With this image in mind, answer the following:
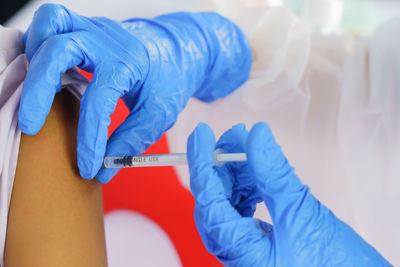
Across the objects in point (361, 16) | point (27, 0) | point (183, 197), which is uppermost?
point (361, 16)

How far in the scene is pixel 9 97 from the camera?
0.83 m

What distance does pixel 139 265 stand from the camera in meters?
1.20

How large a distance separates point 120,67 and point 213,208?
15.5 inches

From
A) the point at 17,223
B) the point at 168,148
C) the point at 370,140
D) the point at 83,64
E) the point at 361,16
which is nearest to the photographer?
the point at 17,223

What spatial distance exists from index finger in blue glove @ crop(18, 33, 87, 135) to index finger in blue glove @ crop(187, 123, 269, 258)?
0.31 metres

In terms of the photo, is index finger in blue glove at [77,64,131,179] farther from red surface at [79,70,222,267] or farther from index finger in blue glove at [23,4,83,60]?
red surface at [79,70,222,267]

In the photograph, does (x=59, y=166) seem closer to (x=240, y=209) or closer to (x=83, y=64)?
(x=83, y=64)

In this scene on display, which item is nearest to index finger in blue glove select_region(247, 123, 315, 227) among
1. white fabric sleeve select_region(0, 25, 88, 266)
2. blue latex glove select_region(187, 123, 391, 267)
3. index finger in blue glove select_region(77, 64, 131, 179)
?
blue latex glove select_region(187, 123, 391, 267)

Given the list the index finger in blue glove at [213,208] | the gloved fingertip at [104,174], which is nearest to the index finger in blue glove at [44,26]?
the gloved fingertip at [104,174]

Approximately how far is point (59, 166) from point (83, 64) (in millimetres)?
247

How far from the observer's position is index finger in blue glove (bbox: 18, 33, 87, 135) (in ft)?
2.50

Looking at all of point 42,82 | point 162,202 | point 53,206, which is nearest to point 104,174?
point 53,206

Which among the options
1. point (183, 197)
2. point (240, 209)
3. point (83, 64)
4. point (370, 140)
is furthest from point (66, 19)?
point (370, 140)

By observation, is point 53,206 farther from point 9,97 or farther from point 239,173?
point 239,173
